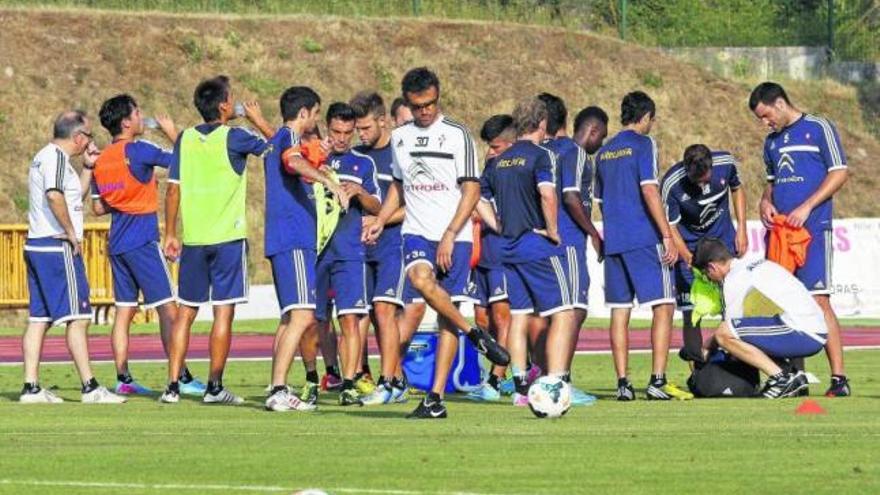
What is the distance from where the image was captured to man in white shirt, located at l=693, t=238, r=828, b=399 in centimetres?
1669

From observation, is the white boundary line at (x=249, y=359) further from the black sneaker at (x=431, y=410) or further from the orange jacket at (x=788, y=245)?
the black sneaker at (x=431, y=410)

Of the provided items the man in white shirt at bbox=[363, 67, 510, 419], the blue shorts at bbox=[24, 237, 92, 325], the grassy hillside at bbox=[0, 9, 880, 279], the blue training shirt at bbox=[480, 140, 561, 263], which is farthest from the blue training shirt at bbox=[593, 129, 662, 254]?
the grassy hillside at bbox=[0, 9, 880, 279]

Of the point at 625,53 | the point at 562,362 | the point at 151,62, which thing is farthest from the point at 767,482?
the point at 625,53

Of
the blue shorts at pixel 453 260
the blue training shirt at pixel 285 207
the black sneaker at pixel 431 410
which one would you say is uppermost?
the blue training shirt at pixel 285 207

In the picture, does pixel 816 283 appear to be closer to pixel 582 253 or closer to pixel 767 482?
pixel 582 253

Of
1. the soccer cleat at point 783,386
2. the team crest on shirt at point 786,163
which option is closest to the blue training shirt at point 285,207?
the soccer cleat at point 783,386

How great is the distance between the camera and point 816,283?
57.0 ft

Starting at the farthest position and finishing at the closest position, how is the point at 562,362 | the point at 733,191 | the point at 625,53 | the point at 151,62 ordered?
the point at 625,53 < the point at 151,62 < the point at 733,191 < the point at 562,362

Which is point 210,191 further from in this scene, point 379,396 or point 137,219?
point 379,396

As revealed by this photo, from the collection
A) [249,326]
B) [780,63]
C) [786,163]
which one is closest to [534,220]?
[786,163]

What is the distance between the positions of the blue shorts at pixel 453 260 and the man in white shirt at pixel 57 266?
106 inches

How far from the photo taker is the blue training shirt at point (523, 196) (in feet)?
52.3

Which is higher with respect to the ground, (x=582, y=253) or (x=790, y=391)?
(x=582, y=253)

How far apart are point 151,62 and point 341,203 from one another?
108 feet
